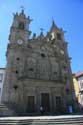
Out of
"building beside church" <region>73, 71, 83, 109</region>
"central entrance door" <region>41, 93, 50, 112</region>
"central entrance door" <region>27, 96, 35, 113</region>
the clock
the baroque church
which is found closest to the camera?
"central entrance door" <region>27, 96, 35, 113</region>

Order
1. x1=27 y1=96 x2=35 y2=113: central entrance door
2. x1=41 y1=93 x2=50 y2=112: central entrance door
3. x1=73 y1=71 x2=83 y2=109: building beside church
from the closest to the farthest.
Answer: x1=27 y1=96 x2=35 y2=113: central entrance door
x1=41 y1=93 x2=50 y2=112: central entrance door
x1=73 y1=71 x2=83 y2=109: building beside church

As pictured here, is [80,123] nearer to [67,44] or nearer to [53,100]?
[53,100]

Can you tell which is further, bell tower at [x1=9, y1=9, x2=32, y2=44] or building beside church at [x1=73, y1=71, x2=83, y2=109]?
building beside church at [x1=73, y1=71, x2=83, y2=109]

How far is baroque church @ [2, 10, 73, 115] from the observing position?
23.3 metres

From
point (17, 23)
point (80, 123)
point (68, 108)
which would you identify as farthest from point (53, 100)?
point (17, 23)

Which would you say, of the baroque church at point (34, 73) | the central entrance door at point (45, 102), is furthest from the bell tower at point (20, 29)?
the central entrance door at point (45, 102)

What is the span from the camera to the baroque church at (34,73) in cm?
2328

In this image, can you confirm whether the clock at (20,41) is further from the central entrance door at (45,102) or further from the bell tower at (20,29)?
the central entrance door at (45,102)

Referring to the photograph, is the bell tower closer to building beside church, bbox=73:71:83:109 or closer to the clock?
the clock

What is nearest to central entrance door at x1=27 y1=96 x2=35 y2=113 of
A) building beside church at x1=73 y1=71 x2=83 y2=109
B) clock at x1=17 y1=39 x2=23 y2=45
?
clock at x1=17 y1=39 x2=23 y2=45

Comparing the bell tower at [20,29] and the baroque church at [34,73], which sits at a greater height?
the bell tower at [20,29]

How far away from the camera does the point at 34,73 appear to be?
1029 inches

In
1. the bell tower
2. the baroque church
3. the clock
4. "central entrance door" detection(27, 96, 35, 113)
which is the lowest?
"central entrance door" detection(27, 96, 35, 113)

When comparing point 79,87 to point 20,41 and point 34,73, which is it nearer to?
point 34,73
